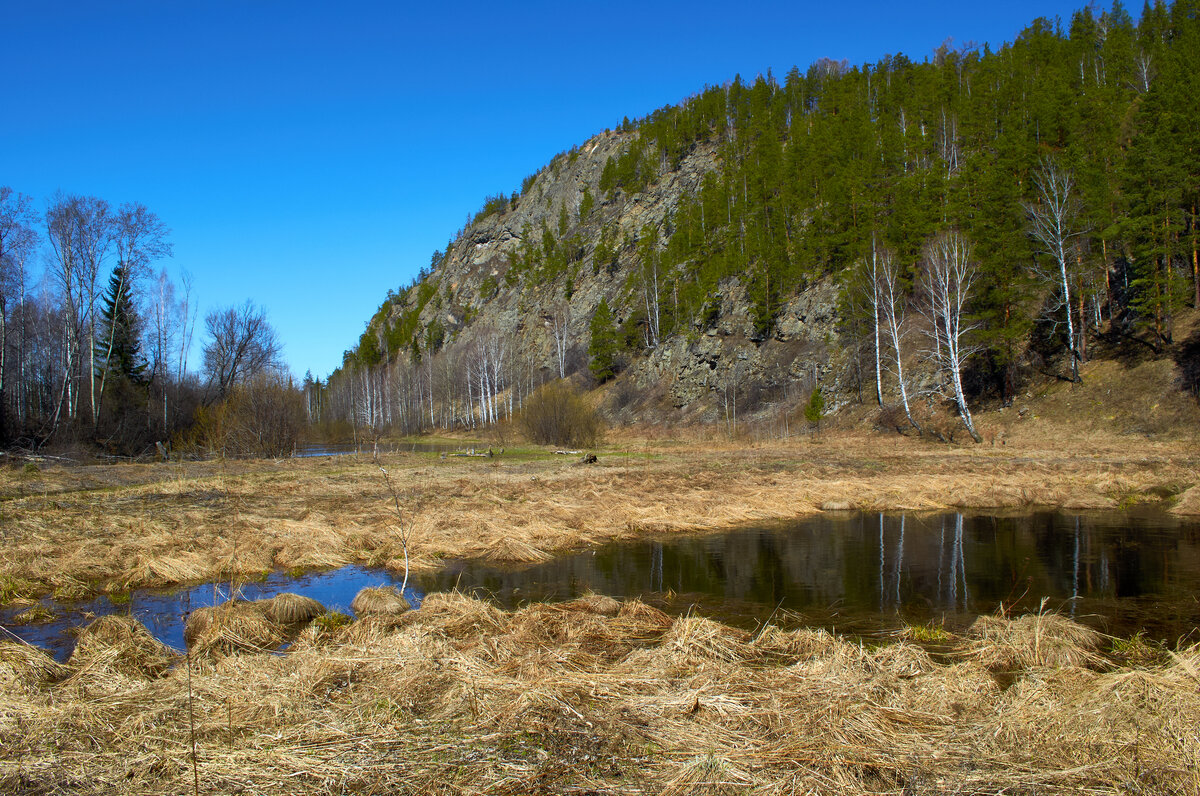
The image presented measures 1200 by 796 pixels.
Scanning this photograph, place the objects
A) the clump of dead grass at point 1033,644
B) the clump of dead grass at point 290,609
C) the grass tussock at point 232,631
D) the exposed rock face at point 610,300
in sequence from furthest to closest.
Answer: the exposed rock face at point 610,300, the clump of dead grass at point 290,609, the grass tussock at point 232,631, the clump of dead grass at point 1033,644

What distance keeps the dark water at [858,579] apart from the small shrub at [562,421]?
2720cm

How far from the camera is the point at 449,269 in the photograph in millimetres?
120375

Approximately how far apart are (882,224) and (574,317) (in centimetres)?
4169

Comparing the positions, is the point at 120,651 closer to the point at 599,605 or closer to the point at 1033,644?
the point at 599,605

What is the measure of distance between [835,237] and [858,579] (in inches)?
1776

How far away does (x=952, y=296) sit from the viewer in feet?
125

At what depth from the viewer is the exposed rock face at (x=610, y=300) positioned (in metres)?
52.3

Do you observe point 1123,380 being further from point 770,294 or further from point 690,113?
point 690,113

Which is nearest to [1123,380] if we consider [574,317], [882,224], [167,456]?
Result: [882,224]

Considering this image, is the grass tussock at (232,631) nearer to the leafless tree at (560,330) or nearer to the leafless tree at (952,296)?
the leafless tree at (952,296)

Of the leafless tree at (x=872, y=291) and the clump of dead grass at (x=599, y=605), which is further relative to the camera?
the leafless tree at (x=872, y=291)

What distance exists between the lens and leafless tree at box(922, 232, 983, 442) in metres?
33.6

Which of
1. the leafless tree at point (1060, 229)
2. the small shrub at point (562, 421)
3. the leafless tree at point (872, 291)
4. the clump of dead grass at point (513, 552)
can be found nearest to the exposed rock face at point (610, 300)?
the leafless tree at point (872, 291)

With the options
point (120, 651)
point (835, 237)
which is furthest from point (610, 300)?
point (120, 651)
